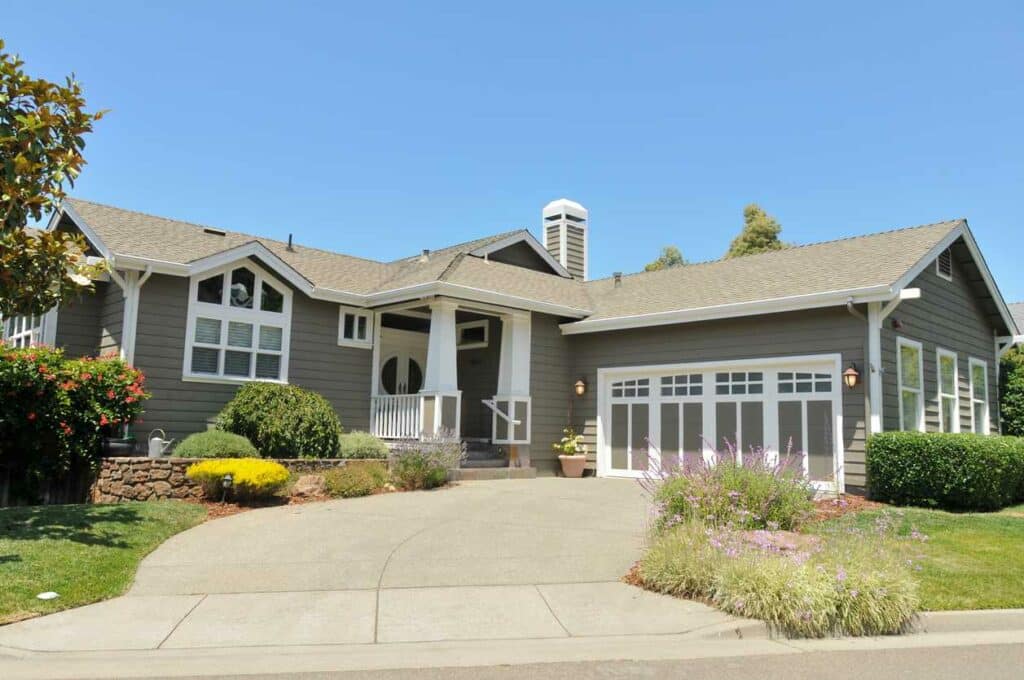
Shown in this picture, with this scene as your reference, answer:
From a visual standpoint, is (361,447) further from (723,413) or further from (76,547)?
(723,413)

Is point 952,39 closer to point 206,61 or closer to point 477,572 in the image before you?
point 477,572

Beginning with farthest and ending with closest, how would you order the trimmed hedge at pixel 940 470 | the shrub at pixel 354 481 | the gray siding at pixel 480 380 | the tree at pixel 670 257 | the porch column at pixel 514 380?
the tree at pixel 670 257
the gray siding at pixel 480 380
the porch column at pixel 514 380
the shrub at pixel 354 481
the trimmed hedge at pixel 940 470

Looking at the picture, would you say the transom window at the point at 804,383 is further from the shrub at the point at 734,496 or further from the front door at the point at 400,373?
the front door at the point at 400,373

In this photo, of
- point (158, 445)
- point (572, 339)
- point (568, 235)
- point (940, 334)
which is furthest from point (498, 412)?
point (940, 334)

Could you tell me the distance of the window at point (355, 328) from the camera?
634 inches

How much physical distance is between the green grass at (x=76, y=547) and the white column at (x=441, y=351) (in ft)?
18.1

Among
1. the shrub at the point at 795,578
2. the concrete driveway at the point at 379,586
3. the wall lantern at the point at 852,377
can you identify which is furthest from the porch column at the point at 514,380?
the shrub at the point at 795,578

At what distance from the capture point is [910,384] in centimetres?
1420

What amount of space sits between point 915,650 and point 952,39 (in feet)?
38.0

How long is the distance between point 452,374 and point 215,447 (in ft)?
16.0

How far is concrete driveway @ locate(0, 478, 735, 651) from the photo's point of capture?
587 centimetres

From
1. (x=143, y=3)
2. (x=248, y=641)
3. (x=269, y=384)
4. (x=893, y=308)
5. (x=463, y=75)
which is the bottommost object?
(x=248, y=641)

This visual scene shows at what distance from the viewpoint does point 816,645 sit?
19.2 ft

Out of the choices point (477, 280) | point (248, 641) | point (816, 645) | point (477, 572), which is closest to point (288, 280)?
point (477, 280)
